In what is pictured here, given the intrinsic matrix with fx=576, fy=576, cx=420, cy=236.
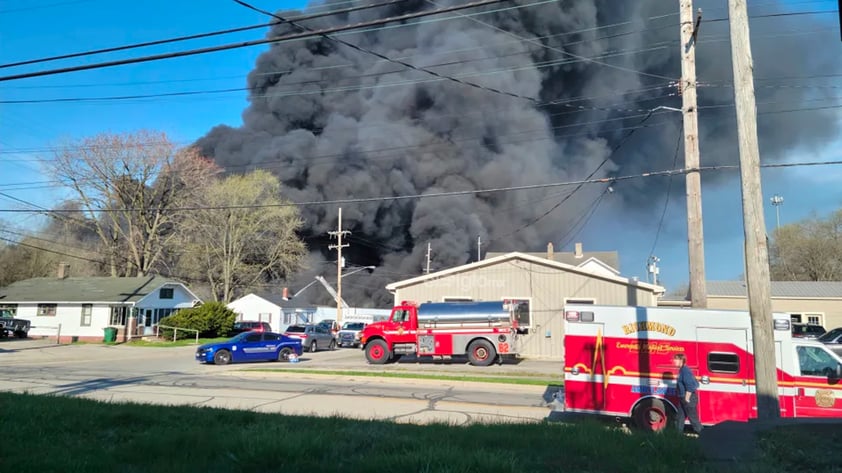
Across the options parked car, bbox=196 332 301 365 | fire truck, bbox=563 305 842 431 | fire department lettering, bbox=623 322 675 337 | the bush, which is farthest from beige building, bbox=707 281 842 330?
the bush

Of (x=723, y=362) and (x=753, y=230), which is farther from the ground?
(x=753, y=230)

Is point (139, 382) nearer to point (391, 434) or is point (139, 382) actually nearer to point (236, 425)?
point (236, 425)

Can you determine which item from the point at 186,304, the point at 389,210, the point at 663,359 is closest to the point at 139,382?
the point at 663,359

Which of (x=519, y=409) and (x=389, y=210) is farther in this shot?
(x=389, y=210)

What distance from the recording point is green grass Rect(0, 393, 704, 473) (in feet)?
14.0

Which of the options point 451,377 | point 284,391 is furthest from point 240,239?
point 284,391

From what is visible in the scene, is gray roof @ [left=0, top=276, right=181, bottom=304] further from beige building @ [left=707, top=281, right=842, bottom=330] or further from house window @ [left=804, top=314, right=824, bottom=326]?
house window @ [left=804, top=314, right=824, bottom=326]

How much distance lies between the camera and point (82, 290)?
3500 cm

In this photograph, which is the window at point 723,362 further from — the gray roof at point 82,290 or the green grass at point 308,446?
the gray roof at point 82,290

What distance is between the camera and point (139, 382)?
47.2 ft

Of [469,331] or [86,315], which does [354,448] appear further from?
[86,315]

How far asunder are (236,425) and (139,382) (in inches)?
379

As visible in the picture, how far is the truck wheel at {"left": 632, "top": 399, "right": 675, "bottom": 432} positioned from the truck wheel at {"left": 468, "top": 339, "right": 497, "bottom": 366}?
1082 cm

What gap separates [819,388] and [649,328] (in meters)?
2.47
